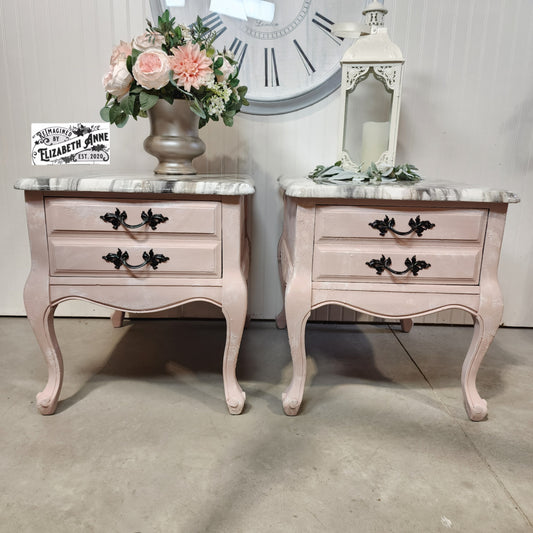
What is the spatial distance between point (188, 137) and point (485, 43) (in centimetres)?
127

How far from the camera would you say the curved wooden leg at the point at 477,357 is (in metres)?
1.21

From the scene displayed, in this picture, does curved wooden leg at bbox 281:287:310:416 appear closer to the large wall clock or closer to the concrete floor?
the concrete floor

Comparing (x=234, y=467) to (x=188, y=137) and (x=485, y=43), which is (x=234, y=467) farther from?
(x=485, y=43)

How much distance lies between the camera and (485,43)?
1.71 meters

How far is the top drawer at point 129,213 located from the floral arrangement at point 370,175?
0.34 m

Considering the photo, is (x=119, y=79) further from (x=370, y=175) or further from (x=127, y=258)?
(x=370, y=175)

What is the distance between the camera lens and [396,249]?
1171 mm

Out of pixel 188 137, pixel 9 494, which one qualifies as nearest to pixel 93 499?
pixel 9 494

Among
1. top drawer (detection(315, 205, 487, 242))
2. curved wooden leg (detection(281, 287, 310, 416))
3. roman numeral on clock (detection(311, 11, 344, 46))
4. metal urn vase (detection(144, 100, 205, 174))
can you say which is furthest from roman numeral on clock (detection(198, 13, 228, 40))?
curved wooden leg (detection(281, 287, 310, 416))

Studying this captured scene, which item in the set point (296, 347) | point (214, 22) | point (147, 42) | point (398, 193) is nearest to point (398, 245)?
point (398, 193)

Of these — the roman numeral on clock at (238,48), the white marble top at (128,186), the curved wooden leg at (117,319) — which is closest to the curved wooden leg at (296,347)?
the white marble top at (128,186)

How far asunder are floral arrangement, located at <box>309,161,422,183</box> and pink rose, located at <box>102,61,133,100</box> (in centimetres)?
58

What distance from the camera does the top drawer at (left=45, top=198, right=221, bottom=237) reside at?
3.73 feet

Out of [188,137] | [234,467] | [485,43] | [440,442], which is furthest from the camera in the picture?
[485,43]
